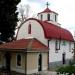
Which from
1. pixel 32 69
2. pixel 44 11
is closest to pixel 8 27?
pixel 32 69

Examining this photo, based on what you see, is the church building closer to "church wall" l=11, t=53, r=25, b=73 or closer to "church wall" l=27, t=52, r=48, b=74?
"church wall" l=27, t=52, r=48, b=74

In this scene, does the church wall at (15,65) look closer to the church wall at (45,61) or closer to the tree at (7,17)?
the church wall at (45,61)

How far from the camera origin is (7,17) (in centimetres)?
3088

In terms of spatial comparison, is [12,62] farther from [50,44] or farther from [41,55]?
[50,44]

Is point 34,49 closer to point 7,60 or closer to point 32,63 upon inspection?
point 32,63

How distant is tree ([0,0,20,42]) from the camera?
3055cm

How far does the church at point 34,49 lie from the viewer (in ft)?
93.1

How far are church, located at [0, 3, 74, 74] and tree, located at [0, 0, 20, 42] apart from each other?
1.70 meters

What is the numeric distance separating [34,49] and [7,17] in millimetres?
6015

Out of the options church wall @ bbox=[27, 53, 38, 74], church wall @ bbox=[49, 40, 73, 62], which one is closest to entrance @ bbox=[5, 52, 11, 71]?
church wall @ bbox=[27, 53, 38, 74]

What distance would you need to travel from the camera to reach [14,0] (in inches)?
1248

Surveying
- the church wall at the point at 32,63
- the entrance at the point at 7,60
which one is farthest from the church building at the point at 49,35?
the entrance at the point at 7,60

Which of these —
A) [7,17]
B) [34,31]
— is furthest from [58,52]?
[7,17]

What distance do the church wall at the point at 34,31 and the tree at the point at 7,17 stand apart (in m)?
2.29
